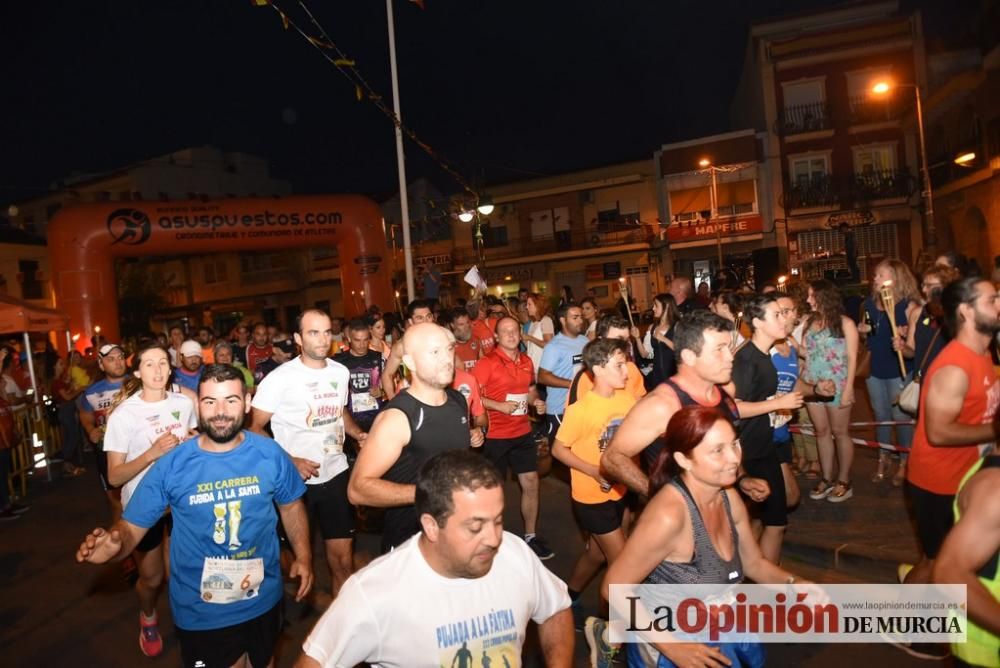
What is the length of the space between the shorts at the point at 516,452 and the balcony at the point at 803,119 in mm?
Result: 29146

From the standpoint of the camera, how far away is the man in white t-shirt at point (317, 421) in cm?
512

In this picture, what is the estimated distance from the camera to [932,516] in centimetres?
378

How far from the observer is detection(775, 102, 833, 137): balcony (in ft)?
99.9

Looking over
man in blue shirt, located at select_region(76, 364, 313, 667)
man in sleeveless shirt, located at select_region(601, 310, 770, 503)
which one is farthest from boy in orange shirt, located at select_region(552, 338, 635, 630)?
man in blue shirt, located at select_region(76, 364, 313, 667)

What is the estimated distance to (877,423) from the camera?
695 centimetres

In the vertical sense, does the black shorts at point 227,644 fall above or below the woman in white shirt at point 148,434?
below

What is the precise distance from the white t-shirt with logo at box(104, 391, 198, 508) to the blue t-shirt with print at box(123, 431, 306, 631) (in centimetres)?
118

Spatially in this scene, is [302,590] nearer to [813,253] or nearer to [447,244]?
[813,253]

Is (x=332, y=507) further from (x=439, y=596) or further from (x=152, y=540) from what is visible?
(x=439, y=596)

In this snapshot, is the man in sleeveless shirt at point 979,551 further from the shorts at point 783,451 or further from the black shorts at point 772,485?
the shorts at point 783,451

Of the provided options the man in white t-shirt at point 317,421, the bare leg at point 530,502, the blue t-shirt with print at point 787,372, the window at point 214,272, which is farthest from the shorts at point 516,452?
the window at point 214,272

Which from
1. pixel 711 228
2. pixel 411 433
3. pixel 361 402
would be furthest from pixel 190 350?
pixel 711 228

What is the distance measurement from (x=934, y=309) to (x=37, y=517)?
10755 millimetres

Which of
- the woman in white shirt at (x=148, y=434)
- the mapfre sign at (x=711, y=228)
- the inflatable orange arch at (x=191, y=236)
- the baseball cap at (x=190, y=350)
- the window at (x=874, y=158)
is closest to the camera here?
the woman in white shirt at (x=148, y=434)
